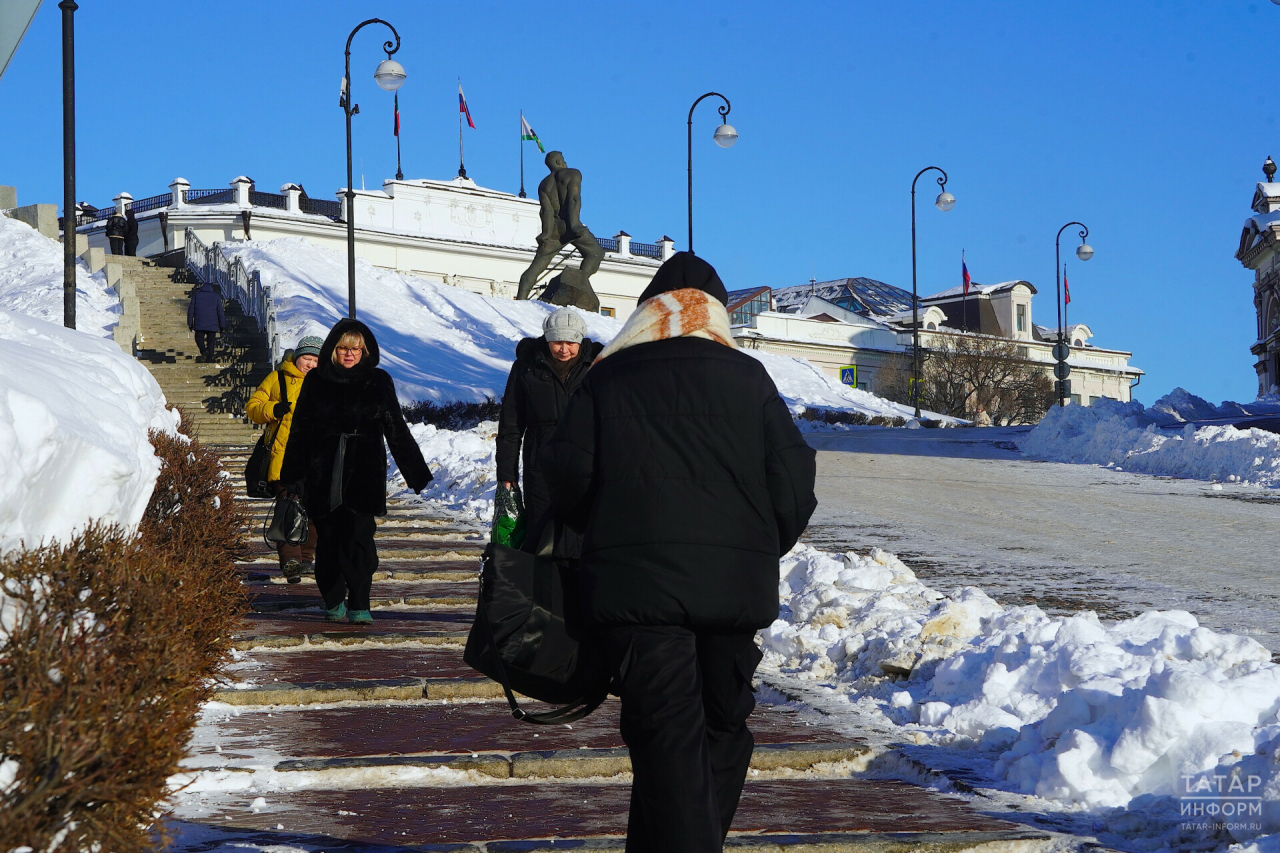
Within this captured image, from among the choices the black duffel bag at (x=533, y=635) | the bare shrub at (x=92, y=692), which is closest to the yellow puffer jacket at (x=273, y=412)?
the bare shrub at (x=92, y=692)

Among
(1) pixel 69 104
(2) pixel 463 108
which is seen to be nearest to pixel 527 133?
(2) pixel 463 108

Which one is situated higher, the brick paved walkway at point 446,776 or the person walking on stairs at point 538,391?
the person walking on stairs at point 538,391

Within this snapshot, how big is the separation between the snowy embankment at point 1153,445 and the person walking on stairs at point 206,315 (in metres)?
15.5

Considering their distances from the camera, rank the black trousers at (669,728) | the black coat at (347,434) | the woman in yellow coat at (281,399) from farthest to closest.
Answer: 1. the woman in yellow coat at (281,399)
2. the black coat at (347,434)
3. the black trousers at (669,728)

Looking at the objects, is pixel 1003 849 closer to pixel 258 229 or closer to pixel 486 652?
pixel 486 652

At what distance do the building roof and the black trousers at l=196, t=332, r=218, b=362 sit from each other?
4985cm

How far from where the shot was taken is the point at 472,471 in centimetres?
1476

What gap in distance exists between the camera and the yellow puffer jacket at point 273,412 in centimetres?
872

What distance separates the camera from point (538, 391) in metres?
6.81

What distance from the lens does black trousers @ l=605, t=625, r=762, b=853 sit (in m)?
3.04

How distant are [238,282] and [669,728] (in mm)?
29328

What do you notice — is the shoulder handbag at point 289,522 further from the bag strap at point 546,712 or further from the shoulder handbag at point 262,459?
the bag strap at point 546,712

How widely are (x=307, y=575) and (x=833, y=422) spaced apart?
26.8 m

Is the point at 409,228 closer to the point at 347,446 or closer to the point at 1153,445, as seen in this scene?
the point at 1153,445
